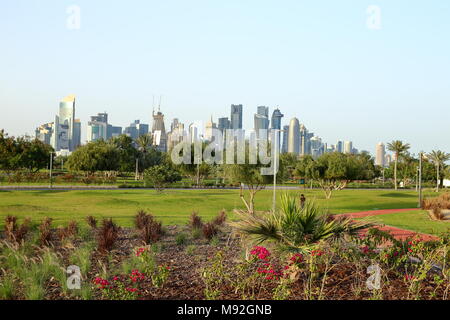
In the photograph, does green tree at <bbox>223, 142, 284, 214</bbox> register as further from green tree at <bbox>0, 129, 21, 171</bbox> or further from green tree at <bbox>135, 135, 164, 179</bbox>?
green tree at <bbox>135, 135, 164, 179</bbox>

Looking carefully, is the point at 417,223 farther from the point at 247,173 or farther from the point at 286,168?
the point at 286,168

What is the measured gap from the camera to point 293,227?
35.0ft

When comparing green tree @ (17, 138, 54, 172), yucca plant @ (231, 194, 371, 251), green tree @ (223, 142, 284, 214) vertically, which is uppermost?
green tree @ (17, 138, 54, 172)

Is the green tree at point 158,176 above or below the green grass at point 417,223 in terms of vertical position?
above

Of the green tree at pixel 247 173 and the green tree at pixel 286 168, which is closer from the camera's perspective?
the green tree at pixel 247 173

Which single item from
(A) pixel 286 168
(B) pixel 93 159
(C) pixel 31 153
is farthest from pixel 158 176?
(C) pixel 31 153

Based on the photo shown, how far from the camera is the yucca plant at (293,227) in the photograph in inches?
416

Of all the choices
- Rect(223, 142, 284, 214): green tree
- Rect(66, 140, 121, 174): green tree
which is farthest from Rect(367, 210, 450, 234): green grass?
Rect(66, 140, 121, 174): green tree

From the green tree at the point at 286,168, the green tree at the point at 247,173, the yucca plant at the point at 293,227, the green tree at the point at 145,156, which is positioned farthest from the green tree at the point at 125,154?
the yucca plant at the point at 293,227

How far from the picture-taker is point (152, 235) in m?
15.4

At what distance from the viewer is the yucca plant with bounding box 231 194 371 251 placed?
34.6 ft

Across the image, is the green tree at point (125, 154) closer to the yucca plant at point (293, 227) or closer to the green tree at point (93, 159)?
the green tree at point (93, 159)

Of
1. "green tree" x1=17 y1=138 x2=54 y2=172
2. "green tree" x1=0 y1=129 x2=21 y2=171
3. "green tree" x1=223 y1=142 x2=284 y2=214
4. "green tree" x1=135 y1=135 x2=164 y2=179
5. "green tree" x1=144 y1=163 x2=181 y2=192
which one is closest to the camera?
"green tree" x1=223 y1=142 x2=284 y2=214
